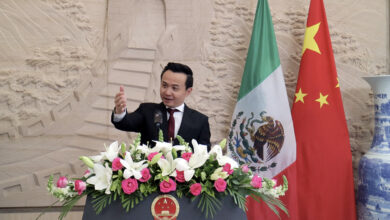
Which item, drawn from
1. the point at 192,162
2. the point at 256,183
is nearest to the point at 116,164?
the point at 192,162

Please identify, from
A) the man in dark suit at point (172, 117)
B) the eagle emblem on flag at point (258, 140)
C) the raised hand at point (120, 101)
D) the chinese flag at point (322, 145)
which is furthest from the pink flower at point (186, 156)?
the chinese flag at point (322, 145)

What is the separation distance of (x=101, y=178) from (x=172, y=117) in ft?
3.09

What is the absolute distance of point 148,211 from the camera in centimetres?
134

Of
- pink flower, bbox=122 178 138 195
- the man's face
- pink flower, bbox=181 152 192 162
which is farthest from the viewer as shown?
the man's face

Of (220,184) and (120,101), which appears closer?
(220,184)

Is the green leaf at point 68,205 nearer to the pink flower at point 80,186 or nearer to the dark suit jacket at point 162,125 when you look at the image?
the pink flower at point 80,186

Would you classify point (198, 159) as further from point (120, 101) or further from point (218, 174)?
point (120, 101)

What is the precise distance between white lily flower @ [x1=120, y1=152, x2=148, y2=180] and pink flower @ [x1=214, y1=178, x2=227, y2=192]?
0.87ft

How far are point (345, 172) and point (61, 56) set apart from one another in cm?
310

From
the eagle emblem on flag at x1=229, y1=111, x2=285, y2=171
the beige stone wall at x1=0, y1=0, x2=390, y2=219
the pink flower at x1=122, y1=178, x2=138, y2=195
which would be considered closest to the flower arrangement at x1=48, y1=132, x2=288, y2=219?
the pink flower at x1=122, y1=178, x2=138, y2=195

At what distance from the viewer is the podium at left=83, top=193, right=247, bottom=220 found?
134 centimetres

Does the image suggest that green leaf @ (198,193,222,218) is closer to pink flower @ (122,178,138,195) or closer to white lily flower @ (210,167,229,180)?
white lily flower @ (210,167,229,180)

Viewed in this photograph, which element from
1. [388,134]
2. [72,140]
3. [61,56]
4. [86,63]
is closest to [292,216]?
[388,134]

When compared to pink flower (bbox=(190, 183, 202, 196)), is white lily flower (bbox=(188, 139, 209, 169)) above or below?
above
